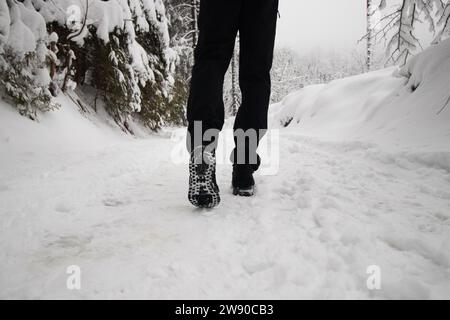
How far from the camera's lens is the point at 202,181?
151 cm

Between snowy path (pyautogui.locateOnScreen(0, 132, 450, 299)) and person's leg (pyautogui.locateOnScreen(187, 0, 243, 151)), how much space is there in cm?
46

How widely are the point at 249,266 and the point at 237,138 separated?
39.6 inches

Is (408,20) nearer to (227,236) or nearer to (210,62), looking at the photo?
(210,62)

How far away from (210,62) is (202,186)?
0.64 meters

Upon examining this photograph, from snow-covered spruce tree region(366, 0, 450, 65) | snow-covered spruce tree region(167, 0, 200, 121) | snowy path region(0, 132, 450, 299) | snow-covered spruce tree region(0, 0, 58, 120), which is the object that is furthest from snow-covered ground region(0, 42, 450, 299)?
snow-covered spruce tree region(167, 0, 200, 121)

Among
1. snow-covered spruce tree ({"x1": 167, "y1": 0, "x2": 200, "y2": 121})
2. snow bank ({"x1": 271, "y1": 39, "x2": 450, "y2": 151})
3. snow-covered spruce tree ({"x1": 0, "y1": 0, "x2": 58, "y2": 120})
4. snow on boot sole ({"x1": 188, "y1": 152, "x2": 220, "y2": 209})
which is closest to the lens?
snow on boot sole ({"x1": 188, "y1": 152, "x2": 220, "y2": 209})

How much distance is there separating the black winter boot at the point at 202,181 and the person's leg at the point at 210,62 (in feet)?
0.20

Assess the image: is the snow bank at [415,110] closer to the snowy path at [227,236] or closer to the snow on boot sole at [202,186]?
the snowy path at [227,236]

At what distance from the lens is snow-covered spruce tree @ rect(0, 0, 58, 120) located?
2650 millimetres

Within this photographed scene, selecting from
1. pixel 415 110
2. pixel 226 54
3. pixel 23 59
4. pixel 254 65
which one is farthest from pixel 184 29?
pixel 226 54

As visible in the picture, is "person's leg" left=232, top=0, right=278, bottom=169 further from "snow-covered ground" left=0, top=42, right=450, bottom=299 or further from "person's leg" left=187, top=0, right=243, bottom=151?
"snow-covered ground" left=0, top=42, right=450, bottom=299

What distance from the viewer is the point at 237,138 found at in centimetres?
190

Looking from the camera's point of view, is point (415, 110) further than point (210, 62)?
Yes
